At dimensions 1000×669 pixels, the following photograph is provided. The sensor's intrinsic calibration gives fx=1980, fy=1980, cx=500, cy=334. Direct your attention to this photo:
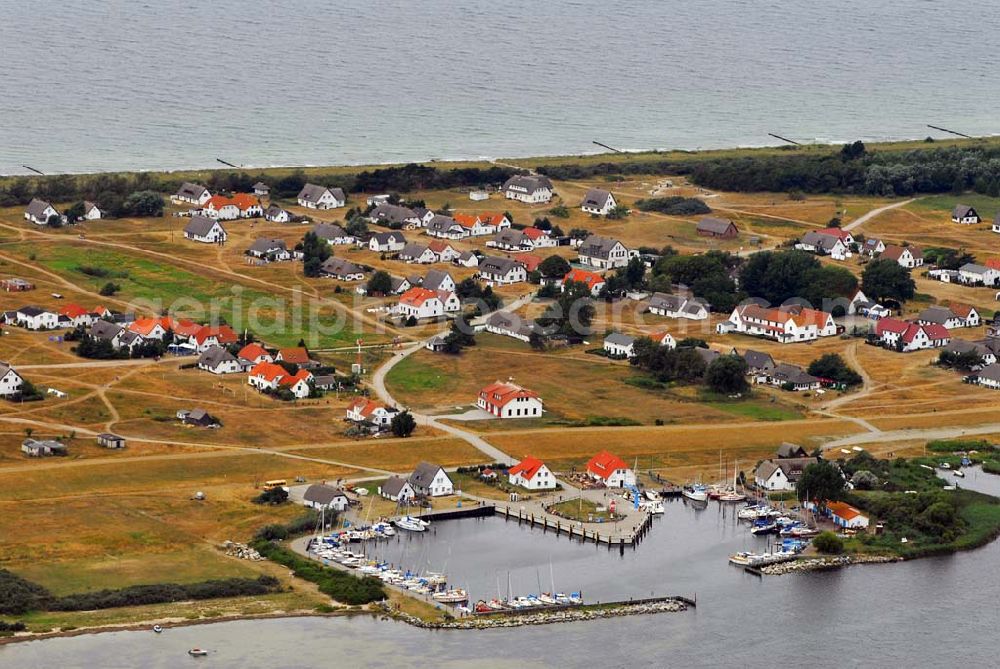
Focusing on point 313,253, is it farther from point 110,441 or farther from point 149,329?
point 110,441

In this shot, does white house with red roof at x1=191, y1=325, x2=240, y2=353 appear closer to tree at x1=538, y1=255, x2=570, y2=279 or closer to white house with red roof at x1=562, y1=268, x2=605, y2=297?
white house with red roof at x1=562, y1=268, x2=605, y2=297

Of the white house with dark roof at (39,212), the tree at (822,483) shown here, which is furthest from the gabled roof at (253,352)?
the white house with dark roof at (39,212)

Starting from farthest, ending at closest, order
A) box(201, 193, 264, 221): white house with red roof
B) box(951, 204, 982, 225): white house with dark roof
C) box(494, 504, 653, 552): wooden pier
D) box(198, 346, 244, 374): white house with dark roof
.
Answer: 1. box(951, 204, 982, 225): white house with dark roof
2. box(201, 193, 264, 221): white house with red roof
3. box(198, 346, 244, 374): white house with dark roof
4. box(494, 504, 653, 552): wooden pier

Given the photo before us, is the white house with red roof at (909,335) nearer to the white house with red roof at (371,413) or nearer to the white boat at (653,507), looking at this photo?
the white boat at (653,507)

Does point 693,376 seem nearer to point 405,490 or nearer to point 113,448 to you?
point 405,490

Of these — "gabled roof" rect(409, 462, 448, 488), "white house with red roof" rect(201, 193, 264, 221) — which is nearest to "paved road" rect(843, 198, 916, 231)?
"white house with red roof" rect(201, 193, 264, 221)

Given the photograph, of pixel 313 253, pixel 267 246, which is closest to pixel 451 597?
pixel 313 253
